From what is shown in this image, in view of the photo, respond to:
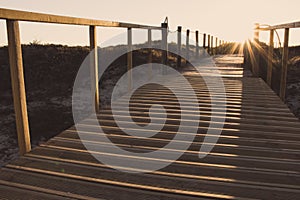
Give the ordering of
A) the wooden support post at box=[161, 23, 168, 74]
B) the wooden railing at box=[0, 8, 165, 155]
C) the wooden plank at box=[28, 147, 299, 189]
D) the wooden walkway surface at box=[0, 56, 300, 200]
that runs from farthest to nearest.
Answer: the wooden support post at box=[161, 23, 168, 74]
the wooden railing at box=[0, 8, 165, 155]
the wooden plank at box=[28, 147, 299, 189]
the wooden walkway surface at box=[0, 56, 300, 200]

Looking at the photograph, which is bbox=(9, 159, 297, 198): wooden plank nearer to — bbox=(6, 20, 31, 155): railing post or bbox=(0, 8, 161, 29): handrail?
bbox=(6, 20, 31, 155): railing post

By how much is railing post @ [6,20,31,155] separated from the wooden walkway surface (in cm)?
17

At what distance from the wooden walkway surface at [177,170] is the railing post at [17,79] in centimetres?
17

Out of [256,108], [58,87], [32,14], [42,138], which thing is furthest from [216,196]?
[58,87]

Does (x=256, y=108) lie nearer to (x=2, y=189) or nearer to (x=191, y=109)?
(x=191, y=109)

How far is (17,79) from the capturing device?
7.98 feet

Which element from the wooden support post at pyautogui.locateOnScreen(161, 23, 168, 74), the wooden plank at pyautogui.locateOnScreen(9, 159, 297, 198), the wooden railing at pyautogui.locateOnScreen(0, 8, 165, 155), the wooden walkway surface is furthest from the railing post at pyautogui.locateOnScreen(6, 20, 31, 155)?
the wooden support post at pyautogui.locateOnScreen(161, 23, 168, 74)

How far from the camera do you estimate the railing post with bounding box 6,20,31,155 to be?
2.33m

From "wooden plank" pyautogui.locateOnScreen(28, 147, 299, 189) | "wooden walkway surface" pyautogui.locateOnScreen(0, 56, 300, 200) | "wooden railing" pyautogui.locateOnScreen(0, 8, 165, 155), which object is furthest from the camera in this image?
"wooden railing" pyautogui.locateOnScreen(0, 8, 165, 155)

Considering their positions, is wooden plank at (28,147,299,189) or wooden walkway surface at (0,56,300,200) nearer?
wooden walkway surface at (0,56,300,200)

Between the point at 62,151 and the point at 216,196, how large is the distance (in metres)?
1.35

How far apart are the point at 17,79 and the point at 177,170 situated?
141 cm

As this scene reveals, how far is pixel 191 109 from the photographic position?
4.14m

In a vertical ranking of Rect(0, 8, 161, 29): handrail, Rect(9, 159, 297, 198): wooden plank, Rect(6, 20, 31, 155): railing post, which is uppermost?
Rect(0, 8, 161, 29): handrail
